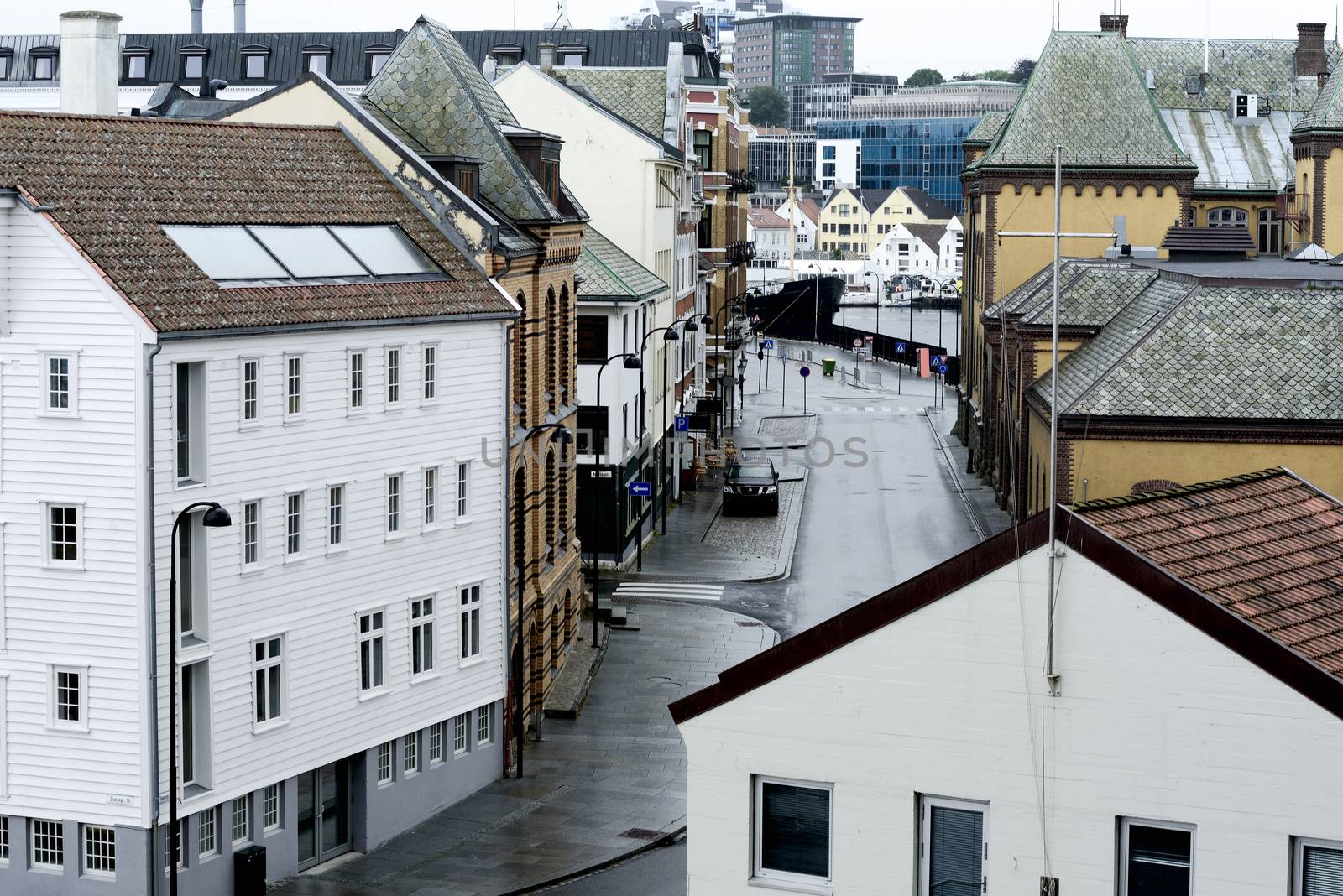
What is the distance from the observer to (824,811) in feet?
61.7

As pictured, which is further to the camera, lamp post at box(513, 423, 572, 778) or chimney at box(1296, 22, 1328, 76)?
chimney at box(1296, 22, 1328, 76)

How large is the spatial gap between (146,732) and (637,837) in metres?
9.47

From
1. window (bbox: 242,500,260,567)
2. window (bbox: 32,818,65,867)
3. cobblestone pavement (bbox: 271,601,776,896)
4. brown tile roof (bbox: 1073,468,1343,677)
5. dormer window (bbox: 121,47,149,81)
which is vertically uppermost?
dormer window (bbox: 121,47,149,81)

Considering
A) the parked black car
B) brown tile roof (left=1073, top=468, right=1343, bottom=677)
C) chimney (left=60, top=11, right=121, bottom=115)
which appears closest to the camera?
brown tile roof (left=1073, top=468, right=1343, bottom=677)

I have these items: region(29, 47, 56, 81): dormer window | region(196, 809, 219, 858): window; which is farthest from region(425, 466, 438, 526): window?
region(29, 47, 56, 81): dormer window

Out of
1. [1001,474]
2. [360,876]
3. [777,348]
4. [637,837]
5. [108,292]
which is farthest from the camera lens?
[777,348]

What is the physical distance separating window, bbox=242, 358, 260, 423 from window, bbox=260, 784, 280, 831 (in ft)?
19.1

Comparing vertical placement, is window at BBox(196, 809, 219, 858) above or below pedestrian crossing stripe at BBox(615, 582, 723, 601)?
above

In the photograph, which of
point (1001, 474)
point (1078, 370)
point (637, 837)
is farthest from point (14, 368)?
point (1001, 474)

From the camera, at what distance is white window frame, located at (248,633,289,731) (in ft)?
105

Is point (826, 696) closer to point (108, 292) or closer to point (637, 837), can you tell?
point (108, 292)

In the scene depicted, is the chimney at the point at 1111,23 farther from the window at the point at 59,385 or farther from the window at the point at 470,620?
the window at the point at 59,385

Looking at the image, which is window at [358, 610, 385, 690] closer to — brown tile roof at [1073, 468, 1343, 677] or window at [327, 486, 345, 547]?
window at [327, 486, 345, 547]

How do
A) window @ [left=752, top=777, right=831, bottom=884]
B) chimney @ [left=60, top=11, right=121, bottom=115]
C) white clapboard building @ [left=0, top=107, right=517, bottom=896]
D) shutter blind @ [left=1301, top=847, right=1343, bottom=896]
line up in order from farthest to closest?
chimney @ [left=60, top=11, right=121, bottom=115], white clapboard building @ [left=0, top=107, right=517, bottom=896], window @ [left=752, top=777, right=831, bottom=884], shutter blind @ [left=1301, top=847, right=1343, bottom=896]
